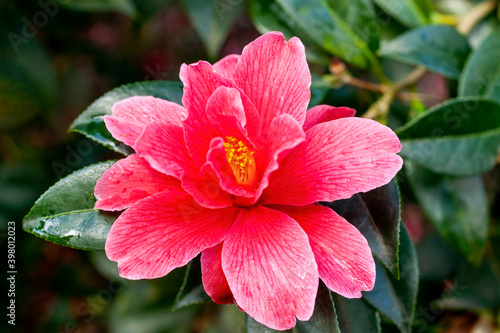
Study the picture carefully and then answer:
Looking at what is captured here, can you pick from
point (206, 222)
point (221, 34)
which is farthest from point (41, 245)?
point (206, 222)

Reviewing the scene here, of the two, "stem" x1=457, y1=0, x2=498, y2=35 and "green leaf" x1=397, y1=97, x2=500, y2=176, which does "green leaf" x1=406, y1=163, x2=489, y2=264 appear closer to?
"green leaf" x1=397, y1=97, x2=500, y2=176

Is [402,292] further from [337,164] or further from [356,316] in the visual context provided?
[337,164]

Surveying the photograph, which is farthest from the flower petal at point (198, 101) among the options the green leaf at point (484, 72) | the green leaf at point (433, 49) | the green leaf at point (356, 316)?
the green leaf at point (484, 72)

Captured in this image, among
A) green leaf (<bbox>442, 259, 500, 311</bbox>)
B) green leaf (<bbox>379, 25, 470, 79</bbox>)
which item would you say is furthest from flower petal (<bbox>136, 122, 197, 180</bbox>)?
green leaf (<bbox>442, 259, 500, 311</bbox>)

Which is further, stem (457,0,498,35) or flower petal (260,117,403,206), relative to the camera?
stem (457,0,498,35)

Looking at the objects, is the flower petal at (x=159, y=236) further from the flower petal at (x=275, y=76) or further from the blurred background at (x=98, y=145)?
the blurred background at (x=98, y=145)
